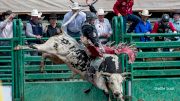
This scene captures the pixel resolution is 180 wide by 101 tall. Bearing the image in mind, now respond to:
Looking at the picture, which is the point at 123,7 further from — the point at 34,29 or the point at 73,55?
the point at 34,29

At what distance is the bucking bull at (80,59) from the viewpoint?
1277 centimetres

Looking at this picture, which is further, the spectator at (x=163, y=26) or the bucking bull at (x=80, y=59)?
the spectator at (x=163, y=26)

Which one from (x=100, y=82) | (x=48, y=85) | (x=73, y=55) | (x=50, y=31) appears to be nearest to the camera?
(x=100, y=82)

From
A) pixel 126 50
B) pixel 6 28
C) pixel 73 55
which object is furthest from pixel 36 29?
pixel 126 50

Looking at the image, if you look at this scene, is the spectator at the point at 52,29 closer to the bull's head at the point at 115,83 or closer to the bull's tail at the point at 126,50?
the bull's tail at the point at 126,50

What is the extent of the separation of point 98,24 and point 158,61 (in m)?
1.89

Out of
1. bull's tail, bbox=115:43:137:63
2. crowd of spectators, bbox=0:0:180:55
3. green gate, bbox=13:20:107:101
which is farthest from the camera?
crowd of spectators, bbox=0:0:180:55

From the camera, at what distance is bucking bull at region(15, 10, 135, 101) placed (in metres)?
12.8

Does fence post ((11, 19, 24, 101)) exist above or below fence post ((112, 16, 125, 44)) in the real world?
below

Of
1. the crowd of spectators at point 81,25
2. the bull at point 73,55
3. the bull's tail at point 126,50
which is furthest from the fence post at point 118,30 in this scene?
the bull at point 73,55

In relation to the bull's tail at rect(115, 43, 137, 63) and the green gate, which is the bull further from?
the green gate

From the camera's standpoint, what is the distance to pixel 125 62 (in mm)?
13219

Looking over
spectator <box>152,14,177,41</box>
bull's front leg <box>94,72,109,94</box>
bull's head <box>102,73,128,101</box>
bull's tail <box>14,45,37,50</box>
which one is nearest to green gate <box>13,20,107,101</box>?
bull's tail <box>14,45,37,50</box>

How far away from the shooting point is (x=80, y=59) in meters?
13.1
